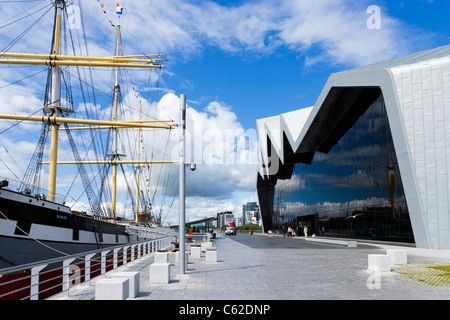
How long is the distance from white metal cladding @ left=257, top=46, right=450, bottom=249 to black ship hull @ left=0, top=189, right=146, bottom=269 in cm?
2026

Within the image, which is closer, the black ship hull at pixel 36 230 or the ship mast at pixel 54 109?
the black ship hull at pixel 36 230

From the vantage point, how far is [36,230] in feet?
70.8

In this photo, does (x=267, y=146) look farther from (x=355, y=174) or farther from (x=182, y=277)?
(x=182, y=277)

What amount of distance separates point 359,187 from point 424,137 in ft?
32.3

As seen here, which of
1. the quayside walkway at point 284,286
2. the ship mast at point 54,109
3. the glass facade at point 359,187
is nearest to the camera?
the quayside walkway at point 284,286

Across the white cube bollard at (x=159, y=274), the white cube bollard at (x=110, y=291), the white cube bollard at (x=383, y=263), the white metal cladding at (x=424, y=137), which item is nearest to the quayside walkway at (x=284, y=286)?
the white cube bollard at (x=159, y=274)

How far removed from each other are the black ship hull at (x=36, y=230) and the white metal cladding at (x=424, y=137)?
66.5 feet

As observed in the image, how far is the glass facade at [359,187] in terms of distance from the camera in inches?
979

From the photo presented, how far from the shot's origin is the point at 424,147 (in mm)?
21562

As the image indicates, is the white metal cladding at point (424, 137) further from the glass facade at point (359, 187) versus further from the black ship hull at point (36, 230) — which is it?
the black ship hull at point (36, 230)

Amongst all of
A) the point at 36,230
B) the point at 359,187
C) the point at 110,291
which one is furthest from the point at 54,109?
the point at 110,291

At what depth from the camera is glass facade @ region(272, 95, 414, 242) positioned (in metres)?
24.9

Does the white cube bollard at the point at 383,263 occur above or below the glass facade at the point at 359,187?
below

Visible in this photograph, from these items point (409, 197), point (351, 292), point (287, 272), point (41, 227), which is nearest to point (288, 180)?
point (409, 197)
